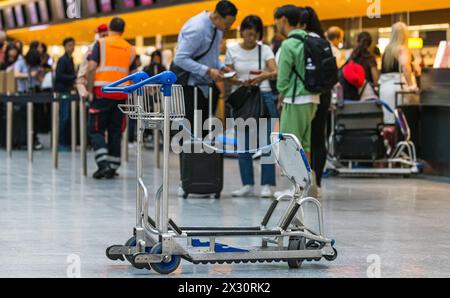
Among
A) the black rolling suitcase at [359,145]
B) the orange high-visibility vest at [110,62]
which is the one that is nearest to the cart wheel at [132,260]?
the orange high-visibility vest at [110,62]

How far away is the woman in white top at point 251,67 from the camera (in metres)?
9.80

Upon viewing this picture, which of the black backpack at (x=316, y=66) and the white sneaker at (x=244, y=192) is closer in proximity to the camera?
the black backpack at (x=316, y=66)

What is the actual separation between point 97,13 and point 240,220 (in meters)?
15.6

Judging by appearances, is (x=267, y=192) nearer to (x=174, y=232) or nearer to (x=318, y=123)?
(x=318, y=123)

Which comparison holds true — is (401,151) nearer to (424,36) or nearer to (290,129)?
(424,36)

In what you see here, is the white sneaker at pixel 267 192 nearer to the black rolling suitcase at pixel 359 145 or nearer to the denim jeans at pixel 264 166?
the denim jeans at pixel 264 166

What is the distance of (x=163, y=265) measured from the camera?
217 inches

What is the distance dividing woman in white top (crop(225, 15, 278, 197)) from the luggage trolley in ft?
11.9

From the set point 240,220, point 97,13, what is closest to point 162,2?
point 97,13

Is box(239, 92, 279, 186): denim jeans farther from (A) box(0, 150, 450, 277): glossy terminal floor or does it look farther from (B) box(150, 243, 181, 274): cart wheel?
(B) box(150, 243, 181, 274): cart wheel

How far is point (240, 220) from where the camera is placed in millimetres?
8031

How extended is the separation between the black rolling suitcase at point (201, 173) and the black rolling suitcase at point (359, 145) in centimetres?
313

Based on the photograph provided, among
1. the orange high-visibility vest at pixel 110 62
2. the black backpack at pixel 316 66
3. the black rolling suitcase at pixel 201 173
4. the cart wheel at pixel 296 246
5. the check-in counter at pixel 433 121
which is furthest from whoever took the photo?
the check-in counter at pixel 433 121
